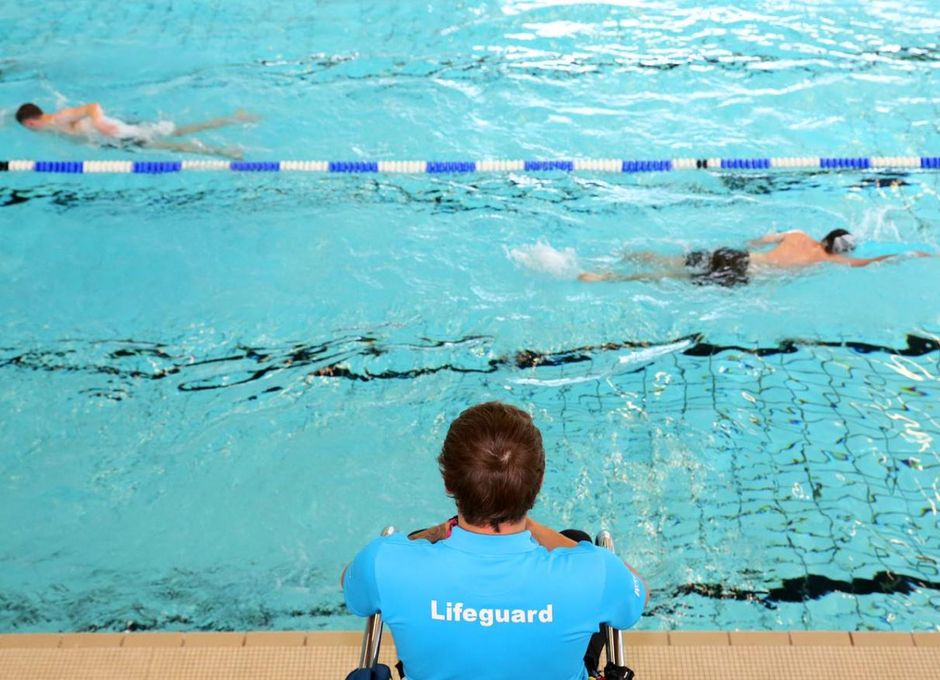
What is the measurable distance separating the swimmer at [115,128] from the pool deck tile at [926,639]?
4.16 metres

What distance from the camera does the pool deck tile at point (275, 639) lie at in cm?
276

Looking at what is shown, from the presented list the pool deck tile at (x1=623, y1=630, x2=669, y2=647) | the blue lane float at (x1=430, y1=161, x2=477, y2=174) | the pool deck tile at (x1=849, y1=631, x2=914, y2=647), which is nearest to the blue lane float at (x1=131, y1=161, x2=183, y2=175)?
the blue lane float at (x1=430, y1=161, x2=477, y2=174)

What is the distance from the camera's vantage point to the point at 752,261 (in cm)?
448

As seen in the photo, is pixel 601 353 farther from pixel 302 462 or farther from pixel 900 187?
pixel 900 187

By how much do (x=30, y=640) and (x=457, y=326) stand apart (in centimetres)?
214

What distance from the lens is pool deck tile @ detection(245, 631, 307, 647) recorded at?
2.76m

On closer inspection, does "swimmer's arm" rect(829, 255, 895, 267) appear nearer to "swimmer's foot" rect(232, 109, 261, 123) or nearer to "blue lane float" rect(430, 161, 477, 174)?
"blue lane float" rect(430, 161, 477, 174)

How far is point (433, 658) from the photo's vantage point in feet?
5.58

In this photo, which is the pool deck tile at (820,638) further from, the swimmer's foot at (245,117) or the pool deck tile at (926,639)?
the swimmer's foot at (245,117)

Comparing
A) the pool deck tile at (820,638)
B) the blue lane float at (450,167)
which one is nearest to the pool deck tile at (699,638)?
the pool deck tile at (820,638)

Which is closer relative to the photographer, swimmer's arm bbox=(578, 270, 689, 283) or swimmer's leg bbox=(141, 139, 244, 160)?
swimmer's arm bbox=(578, 270, 689, 283)

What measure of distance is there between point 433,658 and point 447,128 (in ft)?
13.9

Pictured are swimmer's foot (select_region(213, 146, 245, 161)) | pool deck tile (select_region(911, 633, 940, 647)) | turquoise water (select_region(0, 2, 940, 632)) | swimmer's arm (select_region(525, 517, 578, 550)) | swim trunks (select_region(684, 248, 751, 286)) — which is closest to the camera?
swimmer's arm (select_region(525, 517, 578, 550))

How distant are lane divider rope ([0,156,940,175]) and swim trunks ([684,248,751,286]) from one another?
0.80 meters
